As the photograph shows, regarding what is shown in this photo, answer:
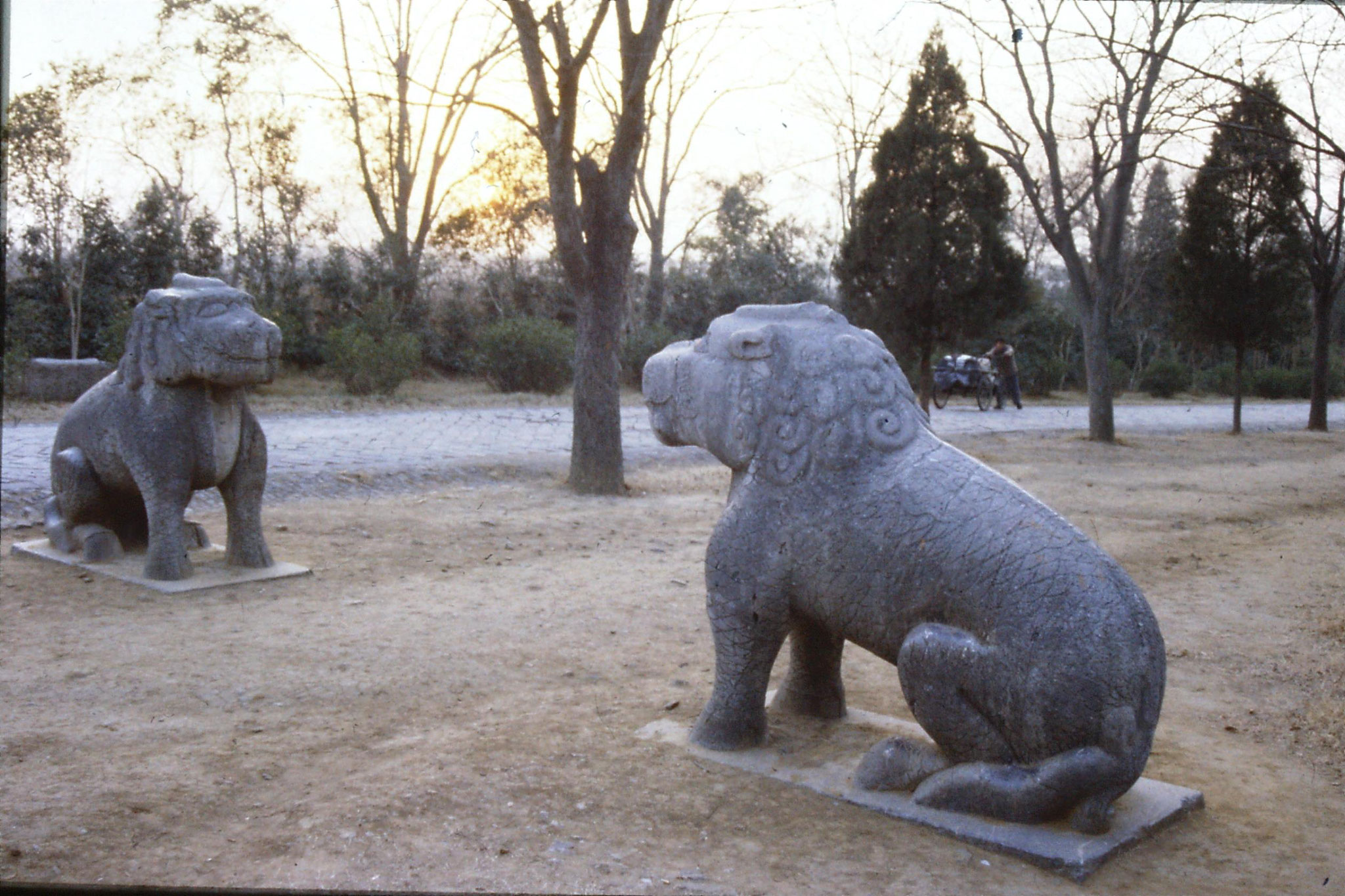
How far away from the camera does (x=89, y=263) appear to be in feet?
64.1

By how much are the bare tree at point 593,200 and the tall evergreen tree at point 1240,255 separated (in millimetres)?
11520

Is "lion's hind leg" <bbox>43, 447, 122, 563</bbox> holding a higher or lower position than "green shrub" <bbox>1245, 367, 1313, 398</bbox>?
lower

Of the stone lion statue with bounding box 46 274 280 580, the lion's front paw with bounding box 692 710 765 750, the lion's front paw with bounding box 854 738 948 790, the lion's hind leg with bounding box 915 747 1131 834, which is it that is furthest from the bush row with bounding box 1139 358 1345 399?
the lion's hind leg with bounding box 915 747 1131 834

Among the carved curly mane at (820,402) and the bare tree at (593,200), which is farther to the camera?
the bare tree at (593,200)

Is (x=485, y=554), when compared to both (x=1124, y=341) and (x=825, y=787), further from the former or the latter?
(x=1124, y=341)

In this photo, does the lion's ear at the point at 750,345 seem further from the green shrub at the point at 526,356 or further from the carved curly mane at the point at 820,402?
the green shrub at the point at 526,356

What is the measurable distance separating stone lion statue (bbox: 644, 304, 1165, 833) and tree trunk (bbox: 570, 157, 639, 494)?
20.5 ft

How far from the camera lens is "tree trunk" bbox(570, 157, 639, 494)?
9672mm

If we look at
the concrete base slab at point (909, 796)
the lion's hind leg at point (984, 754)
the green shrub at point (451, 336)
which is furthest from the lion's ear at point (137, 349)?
the green shrub at point (451, 336)

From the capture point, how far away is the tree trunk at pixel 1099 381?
15680mm

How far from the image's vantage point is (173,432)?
18.9ft

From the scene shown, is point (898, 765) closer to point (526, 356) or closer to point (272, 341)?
point (272, 341)

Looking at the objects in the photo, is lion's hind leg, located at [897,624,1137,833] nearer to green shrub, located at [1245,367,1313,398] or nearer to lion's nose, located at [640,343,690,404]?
lion's nose, located at [640,343,690,404]

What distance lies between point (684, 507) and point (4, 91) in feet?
24.9
